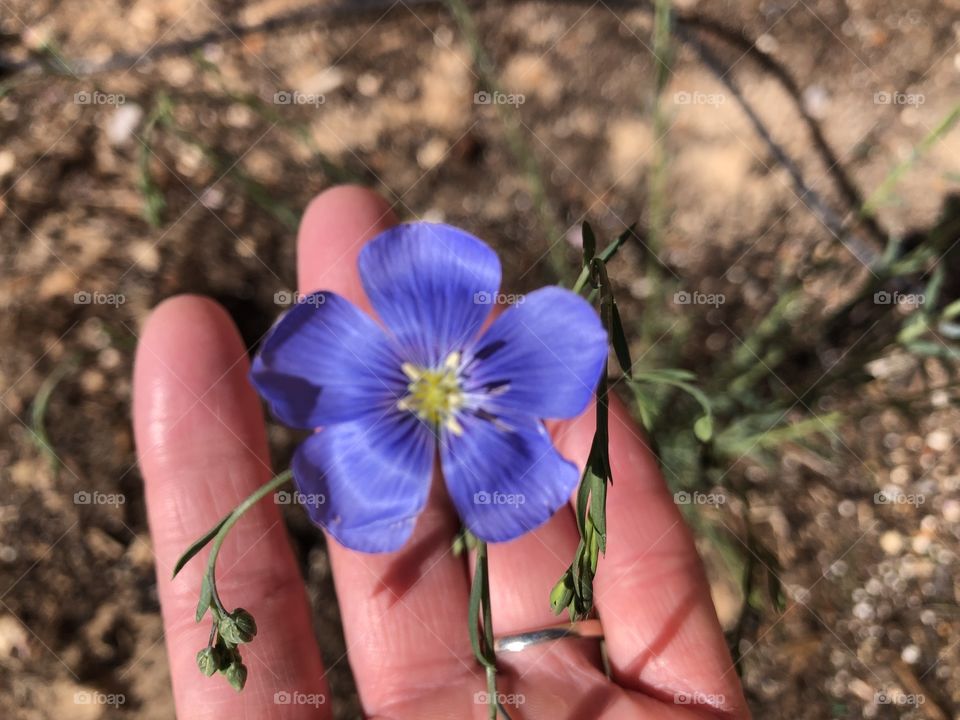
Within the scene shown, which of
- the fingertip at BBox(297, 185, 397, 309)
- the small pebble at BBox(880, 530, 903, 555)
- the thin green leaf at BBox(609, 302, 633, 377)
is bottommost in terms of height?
the small pebble at BBox(880, 530, 903, 555)

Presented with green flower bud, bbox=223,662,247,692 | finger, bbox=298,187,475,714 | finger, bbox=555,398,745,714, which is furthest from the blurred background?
green flower bud, bbox=223,662,247,692

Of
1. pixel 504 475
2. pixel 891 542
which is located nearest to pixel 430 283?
pixel 504 475

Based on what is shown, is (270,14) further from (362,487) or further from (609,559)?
(609,559)

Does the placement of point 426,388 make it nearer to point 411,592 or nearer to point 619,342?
point 411,592

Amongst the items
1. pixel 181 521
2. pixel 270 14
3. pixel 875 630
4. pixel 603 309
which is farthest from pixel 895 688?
pixel 270 14

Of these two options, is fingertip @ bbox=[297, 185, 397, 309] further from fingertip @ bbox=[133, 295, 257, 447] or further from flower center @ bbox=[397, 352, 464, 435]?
flower center @ bbox=[397, 352, 464, 435]

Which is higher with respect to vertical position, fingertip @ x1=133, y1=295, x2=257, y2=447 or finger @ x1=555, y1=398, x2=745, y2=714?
fingertip @ x1=133, y1=295, x2=257, y2=447
